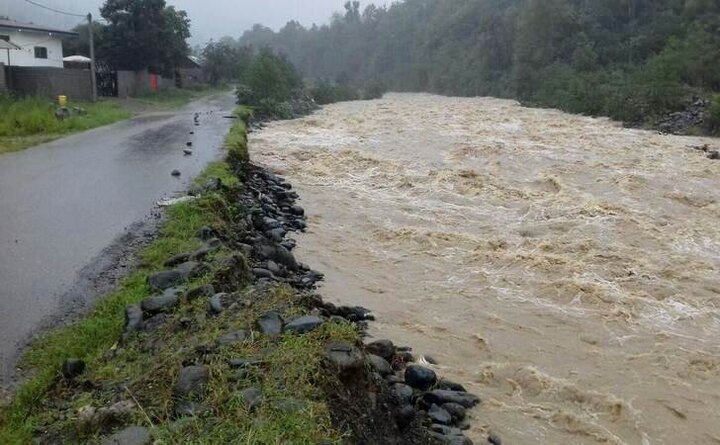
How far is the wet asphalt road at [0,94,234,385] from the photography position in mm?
5918

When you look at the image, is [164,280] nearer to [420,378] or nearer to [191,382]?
[191,382]

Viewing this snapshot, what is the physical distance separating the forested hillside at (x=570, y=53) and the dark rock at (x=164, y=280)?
2623 centimetres

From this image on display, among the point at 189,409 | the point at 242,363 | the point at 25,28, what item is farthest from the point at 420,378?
the point at 25,28

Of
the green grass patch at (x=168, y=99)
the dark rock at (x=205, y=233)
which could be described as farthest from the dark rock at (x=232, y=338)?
the green grass patch at (x=168, y=99)

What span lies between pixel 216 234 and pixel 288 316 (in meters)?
3.24

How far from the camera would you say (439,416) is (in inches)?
204

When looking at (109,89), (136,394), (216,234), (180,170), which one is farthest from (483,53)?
(136,394)

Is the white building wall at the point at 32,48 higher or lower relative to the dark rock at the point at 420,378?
higher

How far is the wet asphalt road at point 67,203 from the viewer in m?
5.92

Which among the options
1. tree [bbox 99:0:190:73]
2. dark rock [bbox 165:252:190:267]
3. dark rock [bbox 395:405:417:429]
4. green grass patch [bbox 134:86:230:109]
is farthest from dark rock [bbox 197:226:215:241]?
tree [bbox 99:0:190:73]

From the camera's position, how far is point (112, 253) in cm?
735

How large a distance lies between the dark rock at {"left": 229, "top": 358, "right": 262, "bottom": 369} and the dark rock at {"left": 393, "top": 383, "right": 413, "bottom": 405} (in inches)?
51.5

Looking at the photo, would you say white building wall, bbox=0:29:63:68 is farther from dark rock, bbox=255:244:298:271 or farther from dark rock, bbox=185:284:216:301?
dark rock, bbox=185:284:216:301

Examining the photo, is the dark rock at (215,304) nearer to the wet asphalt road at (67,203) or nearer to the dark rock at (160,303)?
the dark rock at (160,303)
